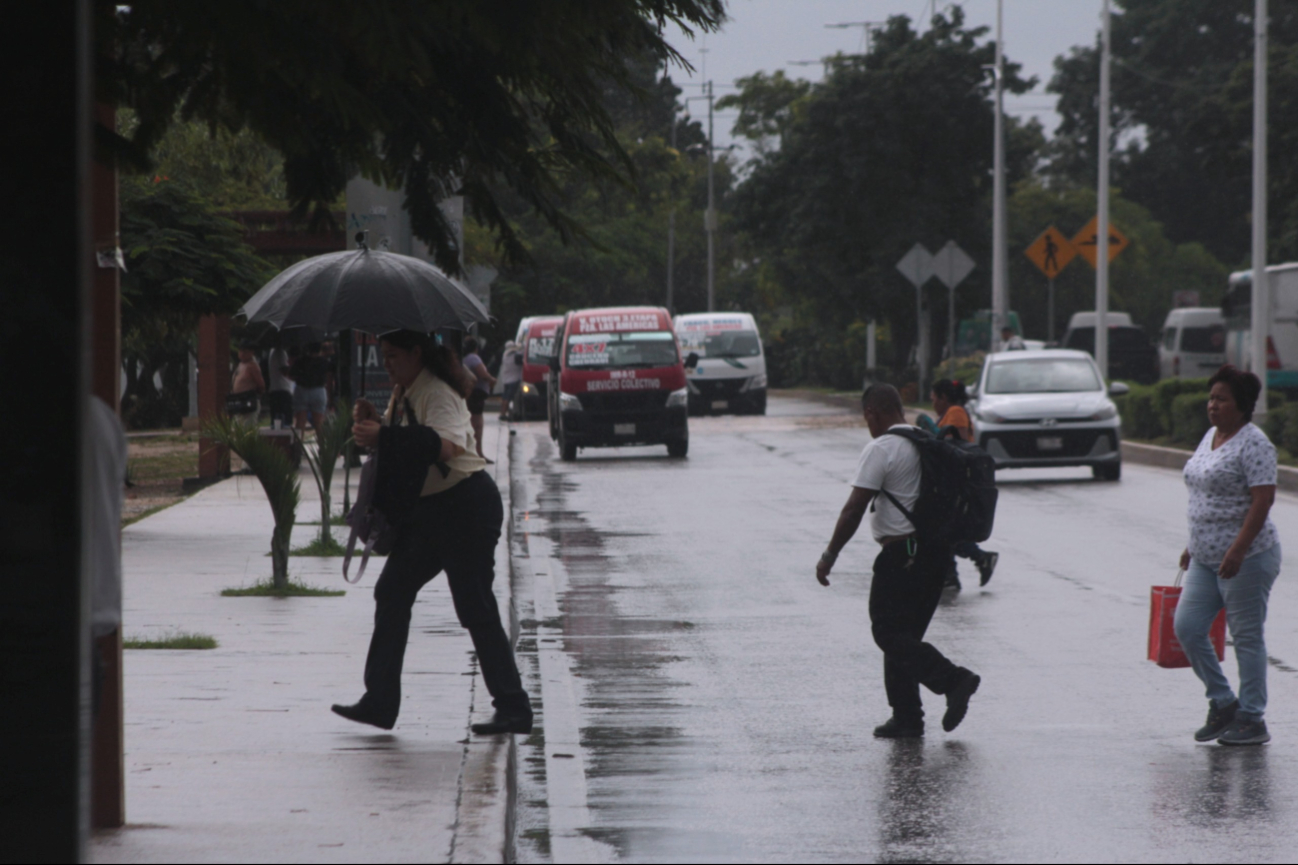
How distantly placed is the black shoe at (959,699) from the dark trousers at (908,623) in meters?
0.04

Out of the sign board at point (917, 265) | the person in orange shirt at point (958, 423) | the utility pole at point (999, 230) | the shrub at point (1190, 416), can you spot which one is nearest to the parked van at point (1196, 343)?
the utility pole at point (999, 230)

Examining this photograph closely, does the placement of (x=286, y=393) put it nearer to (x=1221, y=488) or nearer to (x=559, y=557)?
(x=559, y=557)

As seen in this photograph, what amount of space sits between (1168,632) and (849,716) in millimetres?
1465

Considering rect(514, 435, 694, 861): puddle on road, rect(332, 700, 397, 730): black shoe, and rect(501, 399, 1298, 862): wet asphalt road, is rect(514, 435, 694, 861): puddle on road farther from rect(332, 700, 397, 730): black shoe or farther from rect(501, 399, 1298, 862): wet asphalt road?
rect(332, 700, 397, 730): black shoe

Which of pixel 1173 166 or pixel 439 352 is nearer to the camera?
pixel 439 352

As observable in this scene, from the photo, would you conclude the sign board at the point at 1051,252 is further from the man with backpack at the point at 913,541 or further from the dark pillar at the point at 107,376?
the dark pillar at the point at 107,376

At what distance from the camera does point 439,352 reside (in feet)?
25.0

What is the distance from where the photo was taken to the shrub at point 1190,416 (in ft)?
85.3

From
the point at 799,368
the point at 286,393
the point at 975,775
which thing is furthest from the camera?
the point at 799,368

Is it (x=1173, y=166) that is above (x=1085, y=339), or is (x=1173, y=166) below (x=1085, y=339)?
above

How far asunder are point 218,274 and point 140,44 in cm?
1298

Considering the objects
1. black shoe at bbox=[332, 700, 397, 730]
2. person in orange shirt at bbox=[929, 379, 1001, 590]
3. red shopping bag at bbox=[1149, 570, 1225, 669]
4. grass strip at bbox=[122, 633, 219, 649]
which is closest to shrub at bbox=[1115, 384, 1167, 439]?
person in orange shirt at bbox=[929, 379, 1001, 590]

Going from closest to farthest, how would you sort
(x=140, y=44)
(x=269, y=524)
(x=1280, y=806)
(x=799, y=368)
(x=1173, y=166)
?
1. (x=140, y=44)
2. (x=1280, y=806)
3. (x=269, y=524)
4. (x=799, y=368)
5. (x=1173, y=166)

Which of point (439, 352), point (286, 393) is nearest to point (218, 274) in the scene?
point (286, 393)
